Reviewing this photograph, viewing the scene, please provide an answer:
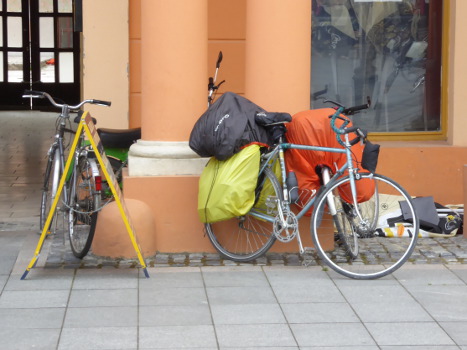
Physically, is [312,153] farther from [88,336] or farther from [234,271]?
[88,336]

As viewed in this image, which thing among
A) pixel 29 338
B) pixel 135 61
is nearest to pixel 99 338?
pixel 29 338

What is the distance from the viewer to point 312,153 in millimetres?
6969

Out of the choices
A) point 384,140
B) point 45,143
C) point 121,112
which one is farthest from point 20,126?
point 384,140

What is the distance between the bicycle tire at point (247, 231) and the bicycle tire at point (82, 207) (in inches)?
33.6

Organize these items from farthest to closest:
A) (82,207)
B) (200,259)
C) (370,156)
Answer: (200,259)
(82,207)
(370,156)

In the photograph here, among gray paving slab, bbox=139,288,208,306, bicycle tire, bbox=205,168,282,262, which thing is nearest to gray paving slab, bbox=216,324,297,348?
gray paving slab, bbox=139,288,208,306

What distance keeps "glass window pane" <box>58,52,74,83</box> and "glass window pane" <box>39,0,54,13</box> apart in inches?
43.4

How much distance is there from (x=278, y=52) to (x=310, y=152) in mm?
829

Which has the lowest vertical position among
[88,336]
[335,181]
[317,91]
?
[88,336]

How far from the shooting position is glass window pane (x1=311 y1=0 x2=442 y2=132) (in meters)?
8.92

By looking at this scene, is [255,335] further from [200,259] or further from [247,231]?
[247,231]

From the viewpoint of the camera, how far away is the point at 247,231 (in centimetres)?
722

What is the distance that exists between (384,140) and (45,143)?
25.6 ft

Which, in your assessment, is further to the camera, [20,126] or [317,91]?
[20,126]
